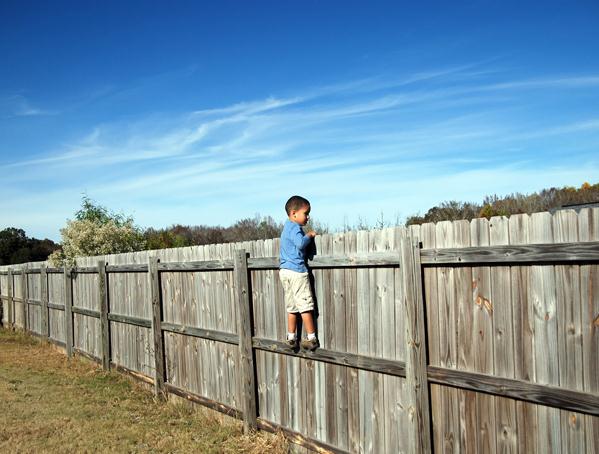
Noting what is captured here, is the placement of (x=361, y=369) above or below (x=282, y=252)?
below

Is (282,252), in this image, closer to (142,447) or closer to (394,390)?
(394,390)

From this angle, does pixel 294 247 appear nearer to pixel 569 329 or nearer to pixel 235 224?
pixel 569 329

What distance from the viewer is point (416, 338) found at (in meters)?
4.34

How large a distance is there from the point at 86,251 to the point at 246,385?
408 inches

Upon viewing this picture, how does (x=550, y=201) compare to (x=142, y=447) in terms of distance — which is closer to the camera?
(x=142, y=447)

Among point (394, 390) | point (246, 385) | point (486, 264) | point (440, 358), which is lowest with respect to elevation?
point (246, 385)

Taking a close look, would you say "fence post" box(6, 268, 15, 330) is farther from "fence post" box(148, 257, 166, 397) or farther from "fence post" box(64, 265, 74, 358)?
"fence post" box(148, 257, 166, 397)

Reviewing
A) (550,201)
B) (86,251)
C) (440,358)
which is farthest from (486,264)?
(86,251)

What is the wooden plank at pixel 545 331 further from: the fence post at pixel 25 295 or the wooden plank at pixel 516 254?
the fence post at pixel 25 295

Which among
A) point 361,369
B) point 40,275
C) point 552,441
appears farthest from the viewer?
point 40,275

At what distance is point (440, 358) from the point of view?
4.25 metres

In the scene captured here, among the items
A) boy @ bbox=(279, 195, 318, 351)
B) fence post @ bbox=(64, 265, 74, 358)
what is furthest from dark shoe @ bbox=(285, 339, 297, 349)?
fence post @ bbox=(64, 265, 74, 358)

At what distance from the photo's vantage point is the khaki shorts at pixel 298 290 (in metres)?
5.40

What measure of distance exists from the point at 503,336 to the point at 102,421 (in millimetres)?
5702
